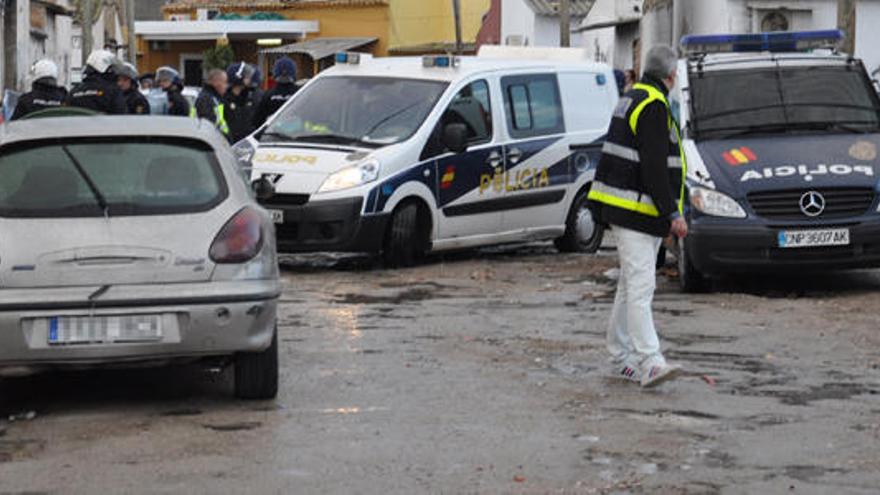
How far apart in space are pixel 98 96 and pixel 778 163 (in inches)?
249

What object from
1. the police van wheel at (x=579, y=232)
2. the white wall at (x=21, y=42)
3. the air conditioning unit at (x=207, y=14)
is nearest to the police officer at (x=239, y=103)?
the police van wheel at (x=579, y=232)

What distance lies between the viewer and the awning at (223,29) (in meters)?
64.8

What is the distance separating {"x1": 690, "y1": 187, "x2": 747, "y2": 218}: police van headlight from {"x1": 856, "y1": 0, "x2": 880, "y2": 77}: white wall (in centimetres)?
1948

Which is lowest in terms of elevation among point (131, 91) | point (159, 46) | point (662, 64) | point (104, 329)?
point (159, 46)

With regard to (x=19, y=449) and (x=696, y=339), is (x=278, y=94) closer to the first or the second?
(x=696, y=339)

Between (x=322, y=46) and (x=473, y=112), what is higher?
(x=473, y=112)

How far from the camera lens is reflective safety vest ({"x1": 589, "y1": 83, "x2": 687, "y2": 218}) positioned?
32.4ft

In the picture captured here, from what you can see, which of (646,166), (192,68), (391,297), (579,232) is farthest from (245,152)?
(192,68)

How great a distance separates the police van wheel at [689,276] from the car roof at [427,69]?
10.7ft

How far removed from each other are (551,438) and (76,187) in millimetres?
2473

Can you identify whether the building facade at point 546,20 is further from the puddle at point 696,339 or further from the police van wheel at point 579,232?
the puddle at point 696,339

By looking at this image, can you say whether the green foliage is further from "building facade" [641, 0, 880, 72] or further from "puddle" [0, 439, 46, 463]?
"puddle" [0, 439, 46, 463]

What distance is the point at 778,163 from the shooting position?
45.6 ft

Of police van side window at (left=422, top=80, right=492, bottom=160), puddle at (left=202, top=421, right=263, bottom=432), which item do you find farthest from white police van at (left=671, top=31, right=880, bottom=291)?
puddle at (left=202, top=421, right=263, bottom=432)
